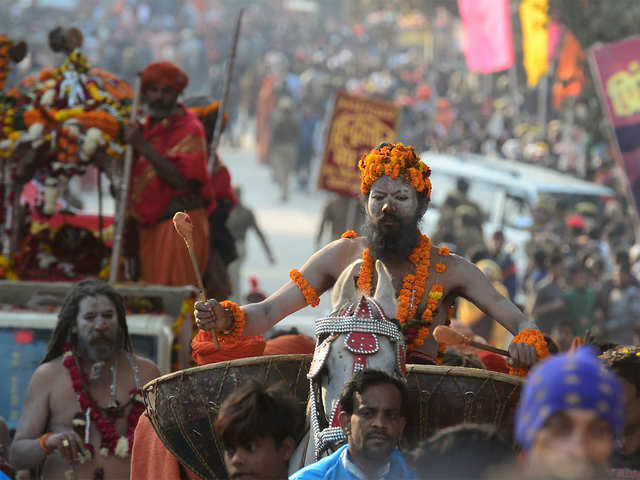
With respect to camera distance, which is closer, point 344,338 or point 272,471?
point 272,471

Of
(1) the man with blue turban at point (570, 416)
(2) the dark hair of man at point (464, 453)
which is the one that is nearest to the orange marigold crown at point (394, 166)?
(2) the dark hair of man at point (464, 453)

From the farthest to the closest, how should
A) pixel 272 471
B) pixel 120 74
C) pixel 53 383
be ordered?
1. pixel 120 74
2. pixel 53 383
3. pixel 272 471

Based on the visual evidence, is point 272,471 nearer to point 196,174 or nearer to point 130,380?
point 130,380

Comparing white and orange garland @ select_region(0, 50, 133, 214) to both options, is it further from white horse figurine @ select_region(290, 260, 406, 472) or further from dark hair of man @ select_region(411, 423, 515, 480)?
dark hair of man @ select_region(411, 423, 515, 480)

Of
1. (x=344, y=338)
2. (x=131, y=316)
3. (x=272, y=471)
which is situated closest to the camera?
(x=272, y=471)

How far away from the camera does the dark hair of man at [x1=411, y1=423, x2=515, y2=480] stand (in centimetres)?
349

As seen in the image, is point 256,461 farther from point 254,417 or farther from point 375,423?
point 375,423

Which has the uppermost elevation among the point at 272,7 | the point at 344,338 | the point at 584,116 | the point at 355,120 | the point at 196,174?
the point at 272,7

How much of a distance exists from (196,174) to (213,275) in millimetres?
941

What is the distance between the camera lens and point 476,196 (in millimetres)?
19219

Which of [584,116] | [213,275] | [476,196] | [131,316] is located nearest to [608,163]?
[584,116]

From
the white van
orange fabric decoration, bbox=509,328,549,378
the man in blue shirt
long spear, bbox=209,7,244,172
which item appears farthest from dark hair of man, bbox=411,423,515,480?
the white van

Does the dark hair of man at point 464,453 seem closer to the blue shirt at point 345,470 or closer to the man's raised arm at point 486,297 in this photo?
the blue shirt at point 345,470

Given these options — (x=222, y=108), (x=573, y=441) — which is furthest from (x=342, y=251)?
(x=222, y=108)
